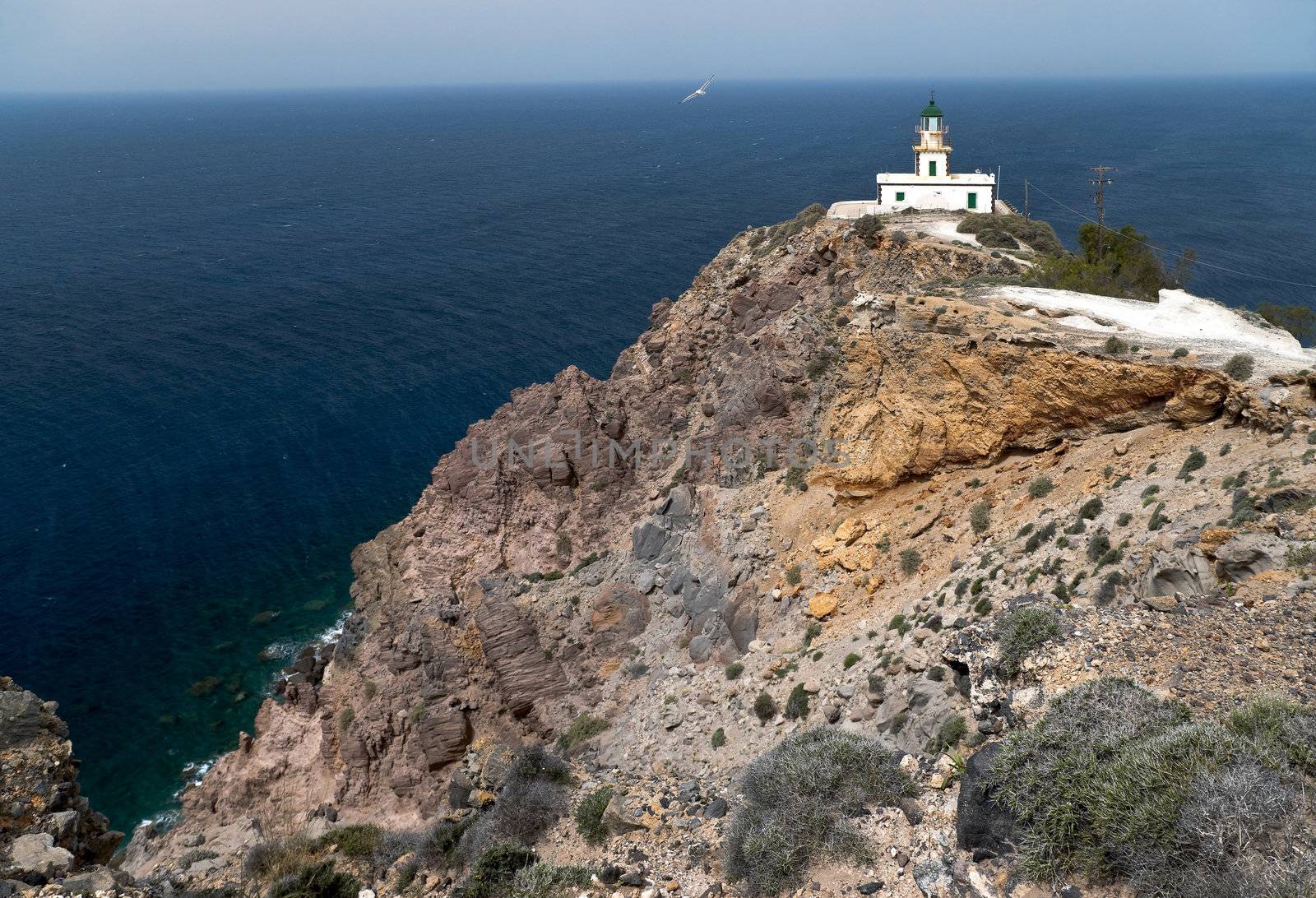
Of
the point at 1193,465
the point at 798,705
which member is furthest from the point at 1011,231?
the point at 798,705

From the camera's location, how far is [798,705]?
70.1 ft

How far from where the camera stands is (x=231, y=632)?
45.0 meters

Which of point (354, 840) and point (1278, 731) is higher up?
point (1278, 731)

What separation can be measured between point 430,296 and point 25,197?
102 m

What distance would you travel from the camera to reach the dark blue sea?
44.2 m

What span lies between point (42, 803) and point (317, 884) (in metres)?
5.74

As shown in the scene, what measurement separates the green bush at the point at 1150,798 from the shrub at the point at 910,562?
10.3 meters

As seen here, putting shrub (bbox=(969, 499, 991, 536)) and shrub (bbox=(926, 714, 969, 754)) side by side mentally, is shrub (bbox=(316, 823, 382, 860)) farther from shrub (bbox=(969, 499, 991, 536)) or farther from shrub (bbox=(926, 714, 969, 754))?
shrub (bbox=(969, 499, 991, 536))

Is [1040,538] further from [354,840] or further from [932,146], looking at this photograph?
[932,146]

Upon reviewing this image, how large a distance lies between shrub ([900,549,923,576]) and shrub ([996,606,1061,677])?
24.4 feet

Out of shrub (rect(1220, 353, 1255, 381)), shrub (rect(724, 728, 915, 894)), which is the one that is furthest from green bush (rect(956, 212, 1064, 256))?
shrub (rect(724, 728, 915, 894))

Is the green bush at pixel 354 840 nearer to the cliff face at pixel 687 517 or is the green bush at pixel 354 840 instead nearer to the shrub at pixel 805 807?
the cliff face at pixel 687 517

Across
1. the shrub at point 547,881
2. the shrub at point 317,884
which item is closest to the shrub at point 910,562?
the shrub at point 547,881

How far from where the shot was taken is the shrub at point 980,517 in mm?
23109
